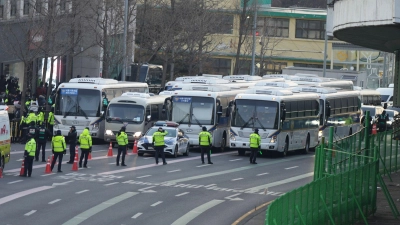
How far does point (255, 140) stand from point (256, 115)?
416cm

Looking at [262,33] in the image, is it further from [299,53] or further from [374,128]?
[374,128]

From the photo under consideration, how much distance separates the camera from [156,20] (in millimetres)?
62219

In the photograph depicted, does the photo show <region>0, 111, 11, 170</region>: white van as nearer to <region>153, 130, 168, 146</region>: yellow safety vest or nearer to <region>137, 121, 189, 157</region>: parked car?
<region>153, 130, 168, 146</region>: yellow safety vest

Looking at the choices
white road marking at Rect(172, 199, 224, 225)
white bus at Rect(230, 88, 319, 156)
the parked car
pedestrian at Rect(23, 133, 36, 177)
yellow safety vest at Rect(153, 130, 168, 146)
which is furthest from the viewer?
white bus at Rect(230, 88, 319, 156)

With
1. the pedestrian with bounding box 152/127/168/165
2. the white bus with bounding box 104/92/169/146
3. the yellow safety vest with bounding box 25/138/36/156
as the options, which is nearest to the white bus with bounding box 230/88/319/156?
the white bus with bounding box 104/92/169/146

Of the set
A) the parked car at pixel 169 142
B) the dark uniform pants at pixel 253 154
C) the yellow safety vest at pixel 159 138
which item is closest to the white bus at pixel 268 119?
the dark uniform pants at pixel 253 154

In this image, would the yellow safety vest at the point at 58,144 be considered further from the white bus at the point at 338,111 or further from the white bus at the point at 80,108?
the white bus at the point at 338,111

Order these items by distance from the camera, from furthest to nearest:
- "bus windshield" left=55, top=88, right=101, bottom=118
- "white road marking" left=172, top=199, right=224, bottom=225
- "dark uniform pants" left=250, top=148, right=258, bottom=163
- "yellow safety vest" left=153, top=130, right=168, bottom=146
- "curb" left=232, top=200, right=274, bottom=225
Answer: "bus windshield" left=55, top=88, right=101, bottom=118
"dark uniform pants" left=250, top=148, right=258, bottom=163
"yellow safety vest" left=153, top=130, right=168, bottom=146
"curb" left=232, top=200, right=274, bottom=225
"white road marking" left=172, top=199, right=224, bottom=225

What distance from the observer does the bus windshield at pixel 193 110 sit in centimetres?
4181

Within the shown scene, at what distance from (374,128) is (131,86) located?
43.3 feet

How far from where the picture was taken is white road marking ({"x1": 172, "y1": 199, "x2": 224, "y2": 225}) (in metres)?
22.8

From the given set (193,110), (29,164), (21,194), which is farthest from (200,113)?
(21,194)

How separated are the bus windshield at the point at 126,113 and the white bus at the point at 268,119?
4564mm

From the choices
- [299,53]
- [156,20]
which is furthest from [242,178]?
[299,53]
